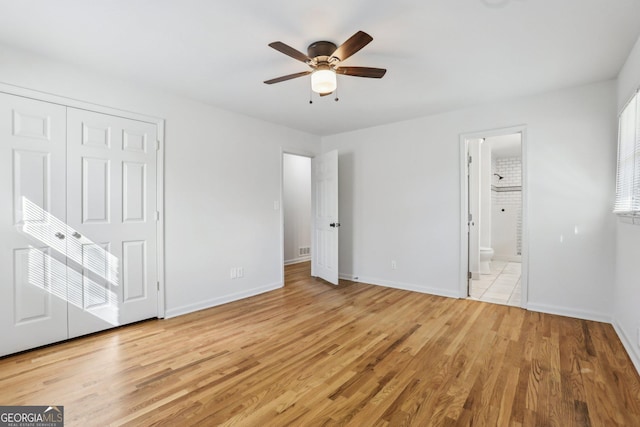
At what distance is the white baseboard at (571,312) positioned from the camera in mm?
3148

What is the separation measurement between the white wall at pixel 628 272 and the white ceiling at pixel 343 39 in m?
0.19

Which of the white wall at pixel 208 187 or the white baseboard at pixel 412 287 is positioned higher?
the white wall at pixel 208 187

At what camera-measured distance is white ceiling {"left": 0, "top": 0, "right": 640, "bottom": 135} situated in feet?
6.37

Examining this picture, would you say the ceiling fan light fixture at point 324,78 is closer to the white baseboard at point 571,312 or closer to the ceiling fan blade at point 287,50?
the ceiling fan blade at point 287,50

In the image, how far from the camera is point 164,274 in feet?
10.9

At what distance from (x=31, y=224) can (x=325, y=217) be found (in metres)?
3.50

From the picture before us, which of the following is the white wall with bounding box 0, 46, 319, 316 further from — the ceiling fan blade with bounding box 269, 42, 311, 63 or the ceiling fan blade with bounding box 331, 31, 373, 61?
the ceiling fan blade with bounding box 331, 31, 373, 61

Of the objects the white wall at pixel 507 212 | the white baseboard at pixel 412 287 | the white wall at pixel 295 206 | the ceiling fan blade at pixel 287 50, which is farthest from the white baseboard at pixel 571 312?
the white wall at pixel 295 206

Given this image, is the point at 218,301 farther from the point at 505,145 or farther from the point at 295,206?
the point at 505,145

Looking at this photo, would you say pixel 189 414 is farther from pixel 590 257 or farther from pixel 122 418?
pixel 590 257

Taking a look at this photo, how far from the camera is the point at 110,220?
2.97 m

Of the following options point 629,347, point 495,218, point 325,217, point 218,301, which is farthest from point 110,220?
point 495,218

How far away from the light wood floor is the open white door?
57.9 inches

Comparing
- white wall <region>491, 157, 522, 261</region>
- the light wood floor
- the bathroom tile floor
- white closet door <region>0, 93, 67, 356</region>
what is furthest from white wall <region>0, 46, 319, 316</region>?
white wall <region>491, 157, 522, 261</region>
